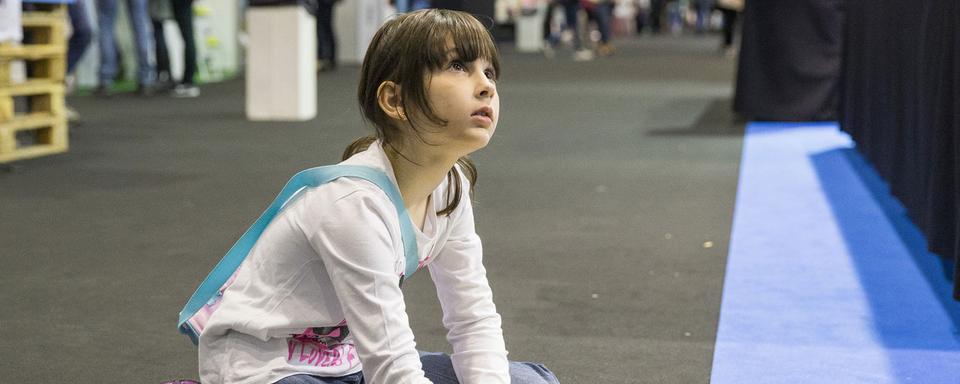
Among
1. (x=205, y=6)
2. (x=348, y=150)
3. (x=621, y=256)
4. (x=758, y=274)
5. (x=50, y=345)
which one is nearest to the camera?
(x=348, y=150)

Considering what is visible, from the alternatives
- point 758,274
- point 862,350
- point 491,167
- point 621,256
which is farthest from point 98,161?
point 862,350

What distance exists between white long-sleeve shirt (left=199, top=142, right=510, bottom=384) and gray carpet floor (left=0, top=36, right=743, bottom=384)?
2.26 feet

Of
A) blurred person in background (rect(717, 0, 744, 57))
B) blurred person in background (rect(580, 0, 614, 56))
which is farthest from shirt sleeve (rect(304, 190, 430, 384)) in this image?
blurred person in background (rect(580, 0, 614, 56))

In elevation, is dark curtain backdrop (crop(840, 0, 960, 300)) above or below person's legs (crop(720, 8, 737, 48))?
above

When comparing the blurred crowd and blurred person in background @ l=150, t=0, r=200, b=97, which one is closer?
blurred person in background @ l=150, t=0, r=200, b=97

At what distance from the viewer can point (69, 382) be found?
2137 millimetres

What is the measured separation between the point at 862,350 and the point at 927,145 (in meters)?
0.96

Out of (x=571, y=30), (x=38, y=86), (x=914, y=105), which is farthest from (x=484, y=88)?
(x=571, y=30)

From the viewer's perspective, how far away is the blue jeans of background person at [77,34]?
22.6 feet

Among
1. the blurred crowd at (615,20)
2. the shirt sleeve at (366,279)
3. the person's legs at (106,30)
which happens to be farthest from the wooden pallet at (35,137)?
the blurred crowd at (615,20)

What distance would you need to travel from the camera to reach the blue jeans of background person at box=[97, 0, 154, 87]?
8.33 m

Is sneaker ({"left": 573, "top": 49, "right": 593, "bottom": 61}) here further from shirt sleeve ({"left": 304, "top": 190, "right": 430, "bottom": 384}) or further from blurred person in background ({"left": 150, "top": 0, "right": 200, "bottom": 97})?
shirt sleeve ({"left": 304, "top": 190, "right": 430, "bottom": 384})

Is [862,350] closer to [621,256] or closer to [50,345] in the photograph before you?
[621,256]

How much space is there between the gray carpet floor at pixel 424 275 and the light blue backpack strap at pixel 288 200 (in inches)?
29.7
